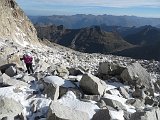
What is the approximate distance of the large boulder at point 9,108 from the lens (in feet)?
43.2

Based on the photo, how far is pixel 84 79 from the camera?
16641 mm

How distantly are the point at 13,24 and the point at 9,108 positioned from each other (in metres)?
54.6

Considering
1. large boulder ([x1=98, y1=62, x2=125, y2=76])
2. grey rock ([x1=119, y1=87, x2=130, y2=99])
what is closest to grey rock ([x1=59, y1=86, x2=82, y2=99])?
grey rock ([x1=119, y1=87, x2=130, y2=99])

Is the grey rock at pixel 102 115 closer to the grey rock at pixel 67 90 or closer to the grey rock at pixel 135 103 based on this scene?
the grey rock at pixel 67 90

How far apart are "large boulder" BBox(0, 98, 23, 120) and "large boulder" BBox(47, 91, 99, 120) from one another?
1.41 meters

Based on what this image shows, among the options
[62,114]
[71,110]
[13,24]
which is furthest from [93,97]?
[13,24]

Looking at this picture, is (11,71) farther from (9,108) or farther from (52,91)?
(9,108)

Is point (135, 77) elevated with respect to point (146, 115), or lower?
lower

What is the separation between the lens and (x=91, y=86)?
53.8 feet

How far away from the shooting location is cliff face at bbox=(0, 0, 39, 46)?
59.7m

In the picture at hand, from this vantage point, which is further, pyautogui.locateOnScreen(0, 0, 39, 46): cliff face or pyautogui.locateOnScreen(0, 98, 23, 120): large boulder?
pyautogui.locateOnScreen(0, 0, 39, 46): cliff face

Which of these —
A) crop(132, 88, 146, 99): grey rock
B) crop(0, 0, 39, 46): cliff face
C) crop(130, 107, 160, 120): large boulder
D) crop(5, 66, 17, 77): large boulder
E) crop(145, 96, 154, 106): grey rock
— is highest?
crop(130, 107, 160, 120): large boulder

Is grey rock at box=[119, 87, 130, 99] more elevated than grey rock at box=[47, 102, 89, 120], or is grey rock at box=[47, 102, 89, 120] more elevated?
grey rock at box=[47, 102, 89, 120]

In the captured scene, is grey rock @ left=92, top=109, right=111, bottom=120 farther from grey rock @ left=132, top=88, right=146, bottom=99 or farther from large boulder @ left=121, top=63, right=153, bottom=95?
large boulder @ left=121, top=63, right=153, bottom=95
